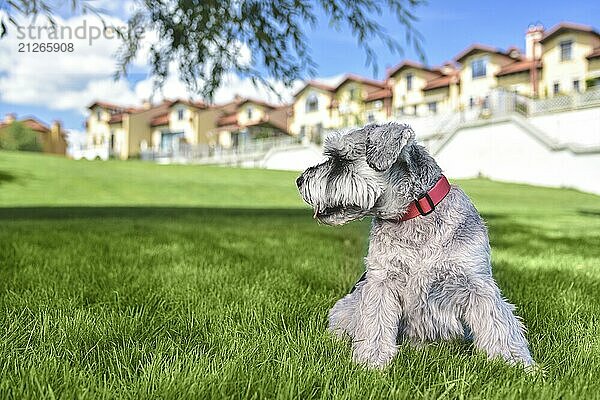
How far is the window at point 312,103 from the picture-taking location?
59.6 meters

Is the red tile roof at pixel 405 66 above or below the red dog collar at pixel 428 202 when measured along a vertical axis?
above

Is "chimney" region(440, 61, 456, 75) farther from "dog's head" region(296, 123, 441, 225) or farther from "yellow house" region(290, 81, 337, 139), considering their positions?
"dog's head" region(296, 123, 441, 225)

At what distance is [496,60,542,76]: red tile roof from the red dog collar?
1849 inches

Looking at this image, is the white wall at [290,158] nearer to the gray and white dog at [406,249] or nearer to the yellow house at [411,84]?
the yellow house at [411,84]

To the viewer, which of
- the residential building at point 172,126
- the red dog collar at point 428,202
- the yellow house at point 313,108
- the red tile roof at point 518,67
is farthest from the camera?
the residential building at point 172,126

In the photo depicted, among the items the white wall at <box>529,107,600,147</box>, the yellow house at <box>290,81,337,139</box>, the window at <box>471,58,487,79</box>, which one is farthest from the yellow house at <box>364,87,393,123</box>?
the white wall at <box>529,107,600,147</box>

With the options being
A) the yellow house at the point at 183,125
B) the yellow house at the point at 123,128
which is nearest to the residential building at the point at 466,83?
the yellow house at the point at 183,125

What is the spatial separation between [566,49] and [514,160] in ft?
43.7

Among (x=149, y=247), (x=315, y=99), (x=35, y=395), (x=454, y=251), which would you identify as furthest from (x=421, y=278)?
(x=315, y=99)

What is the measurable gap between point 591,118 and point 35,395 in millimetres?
35921

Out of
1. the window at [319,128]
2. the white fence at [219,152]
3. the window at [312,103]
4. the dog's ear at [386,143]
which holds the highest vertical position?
the window at [312,103]

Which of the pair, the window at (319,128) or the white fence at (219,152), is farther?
the white fence at (219,152)

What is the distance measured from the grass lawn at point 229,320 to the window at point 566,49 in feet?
135

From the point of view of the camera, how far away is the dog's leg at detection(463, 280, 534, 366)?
8.52ft
